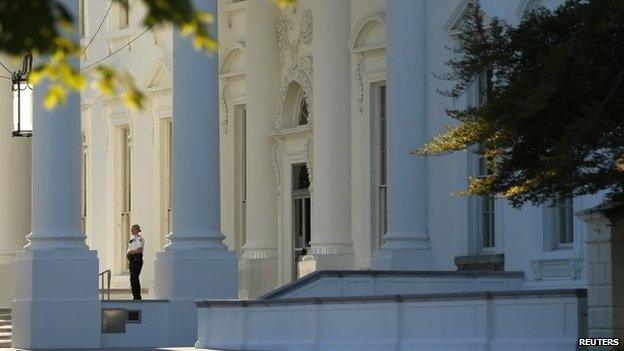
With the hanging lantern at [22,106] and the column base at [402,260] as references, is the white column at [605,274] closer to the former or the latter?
the column base at [402,260]

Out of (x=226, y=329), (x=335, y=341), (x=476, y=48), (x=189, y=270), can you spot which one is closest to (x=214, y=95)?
(x=189, y=270)

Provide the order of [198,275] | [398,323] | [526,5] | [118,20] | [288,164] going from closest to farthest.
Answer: [398,323], [198,275], [526,5], [288,164], [118,20]

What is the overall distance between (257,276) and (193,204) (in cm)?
782

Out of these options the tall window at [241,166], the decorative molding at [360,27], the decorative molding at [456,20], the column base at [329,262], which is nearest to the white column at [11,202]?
the tall window at [241,166]

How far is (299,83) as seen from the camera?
3616cm

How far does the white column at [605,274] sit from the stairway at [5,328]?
13.3 metres

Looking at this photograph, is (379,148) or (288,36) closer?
(379,148)

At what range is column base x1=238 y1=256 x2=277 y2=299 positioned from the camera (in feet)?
120

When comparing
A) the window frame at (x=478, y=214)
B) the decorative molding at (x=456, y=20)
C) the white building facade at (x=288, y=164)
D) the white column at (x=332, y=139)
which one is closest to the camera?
the white building facade at (x=288, y=164)

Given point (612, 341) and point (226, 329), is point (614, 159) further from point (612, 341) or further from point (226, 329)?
point (226, 329)

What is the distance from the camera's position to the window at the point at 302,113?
120 feet

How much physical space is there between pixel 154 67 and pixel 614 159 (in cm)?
2400

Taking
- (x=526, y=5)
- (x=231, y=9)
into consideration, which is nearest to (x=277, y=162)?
(x=231, y=9)

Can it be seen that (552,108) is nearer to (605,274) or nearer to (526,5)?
(605,274)
